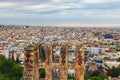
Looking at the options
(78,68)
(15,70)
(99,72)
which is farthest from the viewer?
(99,72)

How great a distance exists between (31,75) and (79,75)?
320 cm

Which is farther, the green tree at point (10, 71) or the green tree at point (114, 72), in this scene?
the green tree at point (114, 72)

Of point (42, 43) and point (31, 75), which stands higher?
point (42, 43)

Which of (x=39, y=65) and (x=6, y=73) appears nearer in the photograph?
(x=39, y=65)

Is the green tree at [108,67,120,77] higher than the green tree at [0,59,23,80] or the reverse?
the reverse

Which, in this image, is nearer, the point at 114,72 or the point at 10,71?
the point at 10,71

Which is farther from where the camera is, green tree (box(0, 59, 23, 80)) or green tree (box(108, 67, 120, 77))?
green tree (box(108, 67, 120, 77))

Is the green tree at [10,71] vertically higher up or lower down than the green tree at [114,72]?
higher up

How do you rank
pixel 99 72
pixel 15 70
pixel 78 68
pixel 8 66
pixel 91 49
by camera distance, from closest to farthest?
pixel 78 68 → pixel 15 70 → pixel 8 66 → pixel 99 72 → pixel 91 49

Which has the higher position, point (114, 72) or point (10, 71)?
point (10, 71)

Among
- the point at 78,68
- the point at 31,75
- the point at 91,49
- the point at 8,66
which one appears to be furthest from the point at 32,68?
the point at 91,49

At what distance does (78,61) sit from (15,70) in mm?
18769

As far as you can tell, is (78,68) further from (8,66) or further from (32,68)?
(8,66)

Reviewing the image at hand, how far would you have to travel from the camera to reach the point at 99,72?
56.3 metres
